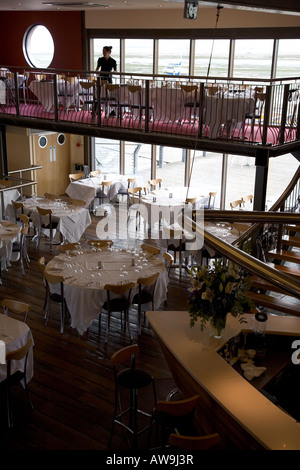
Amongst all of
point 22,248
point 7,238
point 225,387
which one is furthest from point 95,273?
point 225,387

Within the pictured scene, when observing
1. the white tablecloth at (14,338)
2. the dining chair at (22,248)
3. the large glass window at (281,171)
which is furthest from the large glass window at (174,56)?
the white tablecloth at (14,338)

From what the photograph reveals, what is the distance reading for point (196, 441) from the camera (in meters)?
3.93

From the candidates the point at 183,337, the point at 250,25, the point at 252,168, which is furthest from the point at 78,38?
the point at 183,337

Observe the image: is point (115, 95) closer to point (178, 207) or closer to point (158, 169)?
point (178, 207)

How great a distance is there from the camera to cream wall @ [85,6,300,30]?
11.7 metres

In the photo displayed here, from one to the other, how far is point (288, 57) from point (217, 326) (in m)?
8.94

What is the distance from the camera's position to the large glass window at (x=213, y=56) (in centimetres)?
1280

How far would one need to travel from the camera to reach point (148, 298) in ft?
25.9

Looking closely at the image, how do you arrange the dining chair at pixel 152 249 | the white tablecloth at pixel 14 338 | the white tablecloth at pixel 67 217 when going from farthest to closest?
the white tablecloth at pixel 67 217 < the dining chair at pixel 152 249 < the white tablecloth at pixel 14 338

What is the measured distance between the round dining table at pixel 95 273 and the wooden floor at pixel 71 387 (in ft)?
1.49

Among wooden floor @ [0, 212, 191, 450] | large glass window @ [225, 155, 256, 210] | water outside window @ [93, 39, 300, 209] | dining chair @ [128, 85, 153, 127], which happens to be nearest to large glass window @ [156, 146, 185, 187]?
water outside window @ [93, 39, 300, 209]

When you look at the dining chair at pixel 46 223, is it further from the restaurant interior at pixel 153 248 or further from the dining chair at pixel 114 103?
the dining chair at pixel 114 103

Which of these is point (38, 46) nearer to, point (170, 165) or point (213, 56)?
point (170, 165)
